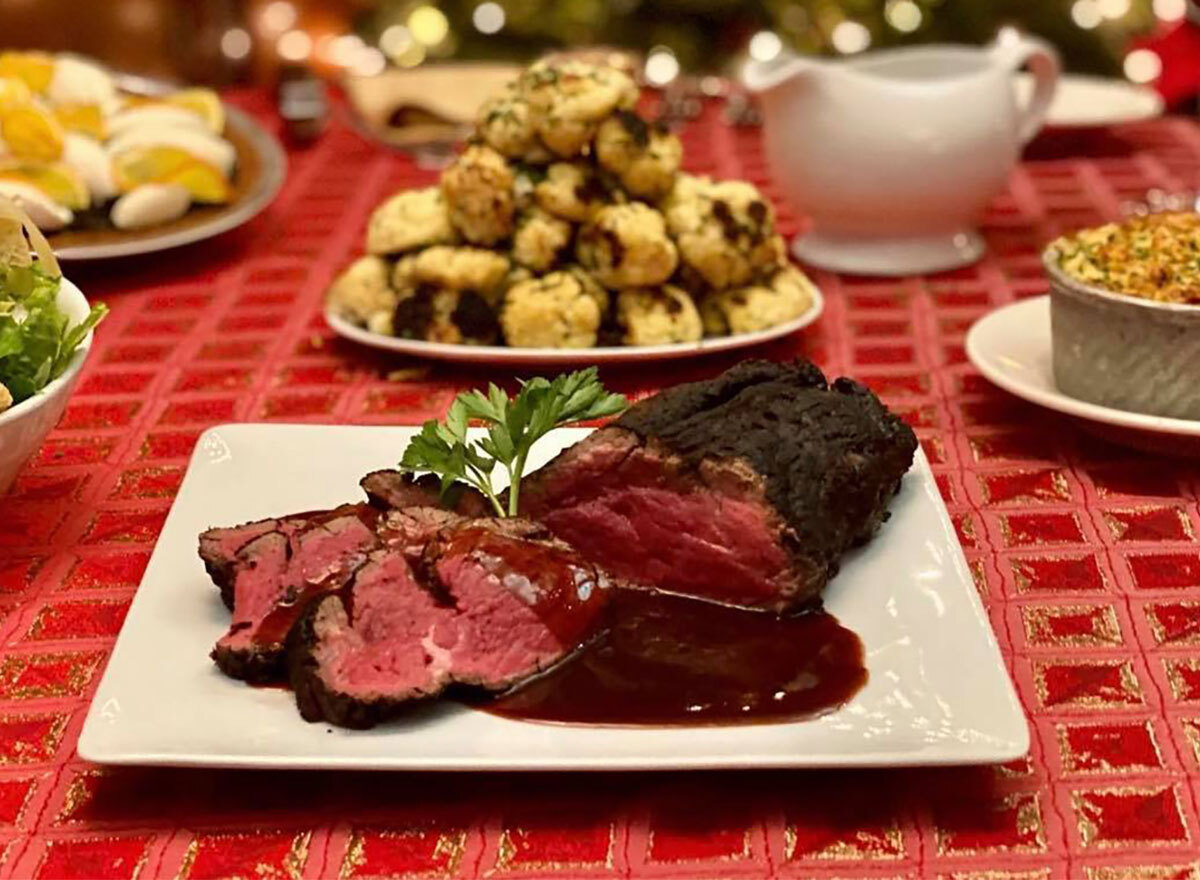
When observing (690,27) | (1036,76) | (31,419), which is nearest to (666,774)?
(31,419)

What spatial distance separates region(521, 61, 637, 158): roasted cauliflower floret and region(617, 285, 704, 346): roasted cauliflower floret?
0.72 feet

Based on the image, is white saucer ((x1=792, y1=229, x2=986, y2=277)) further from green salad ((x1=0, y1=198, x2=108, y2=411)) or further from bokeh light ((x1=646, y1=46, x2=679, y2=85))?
green salad ((x1=0, y1=198, x2=108, y2=411))

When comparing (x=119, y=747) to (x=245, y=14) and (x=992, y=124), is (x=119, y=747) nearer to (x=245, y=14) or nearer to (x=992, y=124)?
(x=992, y=124)

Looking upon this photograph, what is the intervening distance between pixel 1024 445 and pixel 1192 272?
28 cm

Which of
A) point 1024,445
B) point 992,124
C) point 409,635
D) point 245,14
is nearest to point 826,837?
point 409,635

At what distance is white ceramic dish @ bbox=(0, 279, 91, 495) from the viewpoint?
142 centimetres

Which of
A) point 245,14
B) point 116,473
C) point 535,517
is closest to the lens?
Result: point 535,517

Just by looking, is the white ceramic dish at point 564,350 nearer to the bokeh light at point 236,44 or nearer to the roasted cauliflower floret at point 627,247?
the roasted cauliflower floret at point 627,247

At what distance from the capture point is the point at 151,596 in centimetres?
134

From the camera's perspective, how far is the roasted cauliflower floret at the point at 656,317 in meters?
1.98

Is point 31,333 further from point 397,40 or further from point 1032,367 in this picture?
point 397,40

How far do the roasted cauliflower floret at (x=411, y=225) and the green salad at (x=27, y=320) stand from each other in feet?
1.80

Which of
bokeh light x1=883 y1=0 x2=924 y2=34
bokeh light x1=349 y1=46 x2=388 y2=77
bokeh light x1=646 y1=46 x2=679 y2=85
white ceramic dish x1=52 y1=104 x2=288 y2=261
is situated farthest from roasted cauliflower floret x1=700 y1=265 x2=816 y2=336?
bokeh light x1=883 y1=0 x2=924 y2=34

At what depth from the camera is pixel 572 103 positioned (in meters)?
1.99
